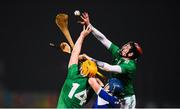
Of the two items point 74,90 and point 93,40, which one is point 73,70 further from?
point 93,40

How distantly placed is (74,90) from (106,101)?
1.11ft

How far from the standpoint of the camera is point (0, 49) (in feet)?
39.5

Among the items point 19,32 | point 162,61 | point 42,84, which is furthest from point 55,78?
point 162,61

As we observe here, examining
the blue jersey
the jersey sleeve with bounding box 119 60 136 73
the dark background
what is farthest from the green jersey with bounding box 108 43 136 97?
the dark background

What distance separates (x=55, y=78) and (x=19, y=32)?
0.97 meters

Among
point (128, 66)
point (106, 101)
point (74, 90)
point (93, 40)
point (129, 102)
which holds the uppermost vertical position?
point (128, 66)

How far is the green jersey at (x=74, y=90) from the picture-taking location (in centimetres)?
741

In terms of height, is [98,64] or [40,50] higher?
[98,64]

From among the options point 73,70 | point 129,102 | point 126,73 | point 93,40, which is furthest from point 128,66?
point 93,40

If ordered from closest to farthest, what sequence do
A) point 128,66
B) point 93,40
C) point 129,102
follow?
point 128,66 → point 129,102 → point 93,40

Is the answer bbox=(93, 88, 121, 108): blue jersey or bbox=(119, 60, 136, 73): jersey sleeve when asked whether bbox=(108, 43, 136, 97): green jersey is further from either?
bbox=(93, 88, 121, 108): blue jersey

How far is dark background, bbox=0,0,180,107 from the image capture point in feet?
39.0

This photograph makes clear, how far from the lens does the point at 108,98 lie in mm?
7359

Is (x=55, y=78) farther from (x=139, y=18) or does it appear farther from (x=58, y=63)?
(x=139, y=18)
